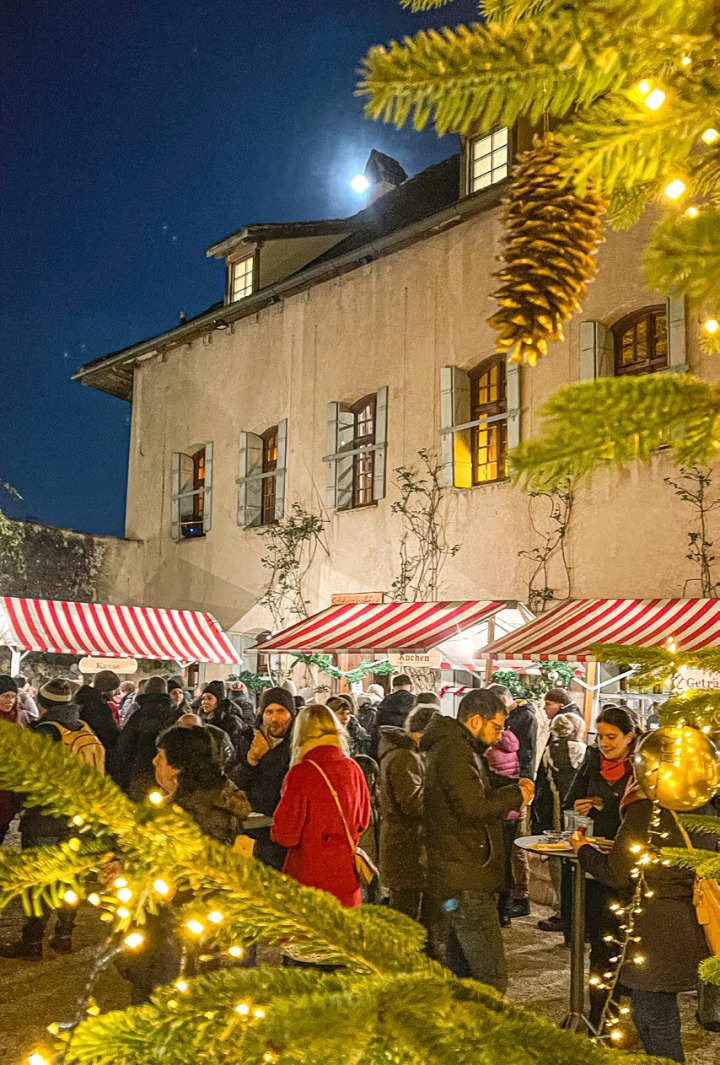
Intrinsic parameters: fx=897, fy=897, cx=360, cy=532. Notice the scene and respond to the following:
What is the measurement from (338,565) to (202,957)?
13.0 meters

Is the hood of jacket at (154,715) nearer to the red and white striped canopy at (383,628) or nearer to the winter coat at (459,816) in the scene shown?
the winter coat at (459,816)

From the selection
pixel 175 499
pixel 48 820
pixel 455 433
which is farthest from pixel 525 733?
pixel 175 499

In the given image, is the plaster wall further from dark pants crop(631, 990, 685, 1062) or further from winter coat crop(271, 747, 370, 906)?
dark pants crop(631, 990, 685, 1062)

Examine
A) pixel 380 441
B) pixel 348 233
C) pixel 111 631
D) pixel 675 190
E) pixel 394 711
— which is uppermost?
pixel 348 233

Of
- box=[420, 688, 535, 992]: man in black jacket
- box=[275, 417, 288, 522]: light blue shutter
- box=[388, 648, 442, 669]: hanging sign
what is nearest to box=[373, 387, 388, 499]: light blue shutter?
box=[275, 417, 288, 522]: light blue shutter

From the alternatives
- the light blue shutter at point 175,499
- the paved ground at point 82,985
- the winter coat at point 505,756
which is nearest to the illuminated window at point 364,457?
the light blue shutter at point 175,499

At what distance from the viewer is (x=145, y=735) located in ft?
24.6

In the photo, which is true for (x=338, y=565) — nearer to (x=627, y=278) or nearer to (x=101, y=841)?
(x=627, y=278)

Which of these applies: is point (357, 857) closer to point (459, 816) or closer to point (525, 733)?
point (459, 816)

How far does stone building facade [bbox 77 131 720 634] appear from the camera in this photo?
1130cm

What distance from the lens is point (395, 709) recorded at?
8828 millimetres

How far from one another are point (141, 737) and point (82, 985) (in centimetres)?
206

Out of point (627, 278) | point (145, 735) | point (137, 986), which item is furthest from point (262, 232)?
point (137, 986)

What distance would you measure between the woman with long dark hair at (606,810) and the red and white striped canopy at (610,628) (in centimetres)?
284
